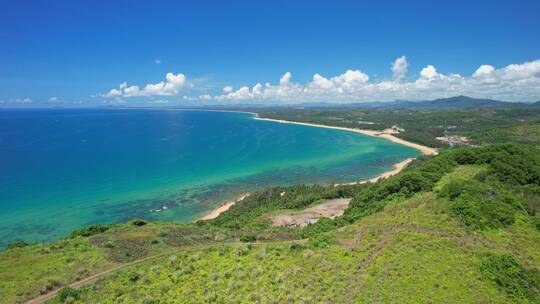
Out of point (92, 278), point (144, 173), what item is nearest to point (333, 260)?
point (92, 278)

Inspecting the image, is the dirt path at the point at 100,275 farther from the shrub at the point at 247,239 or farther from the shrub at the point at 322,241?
the shrub at the point at 322,241

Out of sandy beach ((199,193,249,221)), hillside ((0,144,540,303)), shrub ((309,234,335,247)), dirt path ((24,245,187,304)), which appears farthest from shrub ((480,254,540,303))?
sandy beach ((199,193,249,221))

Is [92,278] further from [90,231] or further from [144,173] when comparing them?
[144,173]

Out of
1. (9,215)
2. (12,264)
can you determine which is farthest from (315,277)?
(9,215)

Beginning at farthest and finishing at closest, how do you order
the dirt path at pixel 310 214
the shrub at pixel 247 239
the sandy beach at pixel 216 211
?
the sandy beach at pixel 216 211, the dirt path at pixel 310 214, the shrub at pixel 247 239

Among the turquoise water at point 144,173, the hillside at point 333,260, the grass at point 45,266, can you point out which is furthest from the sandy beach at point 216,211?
the grass at point 45,266
